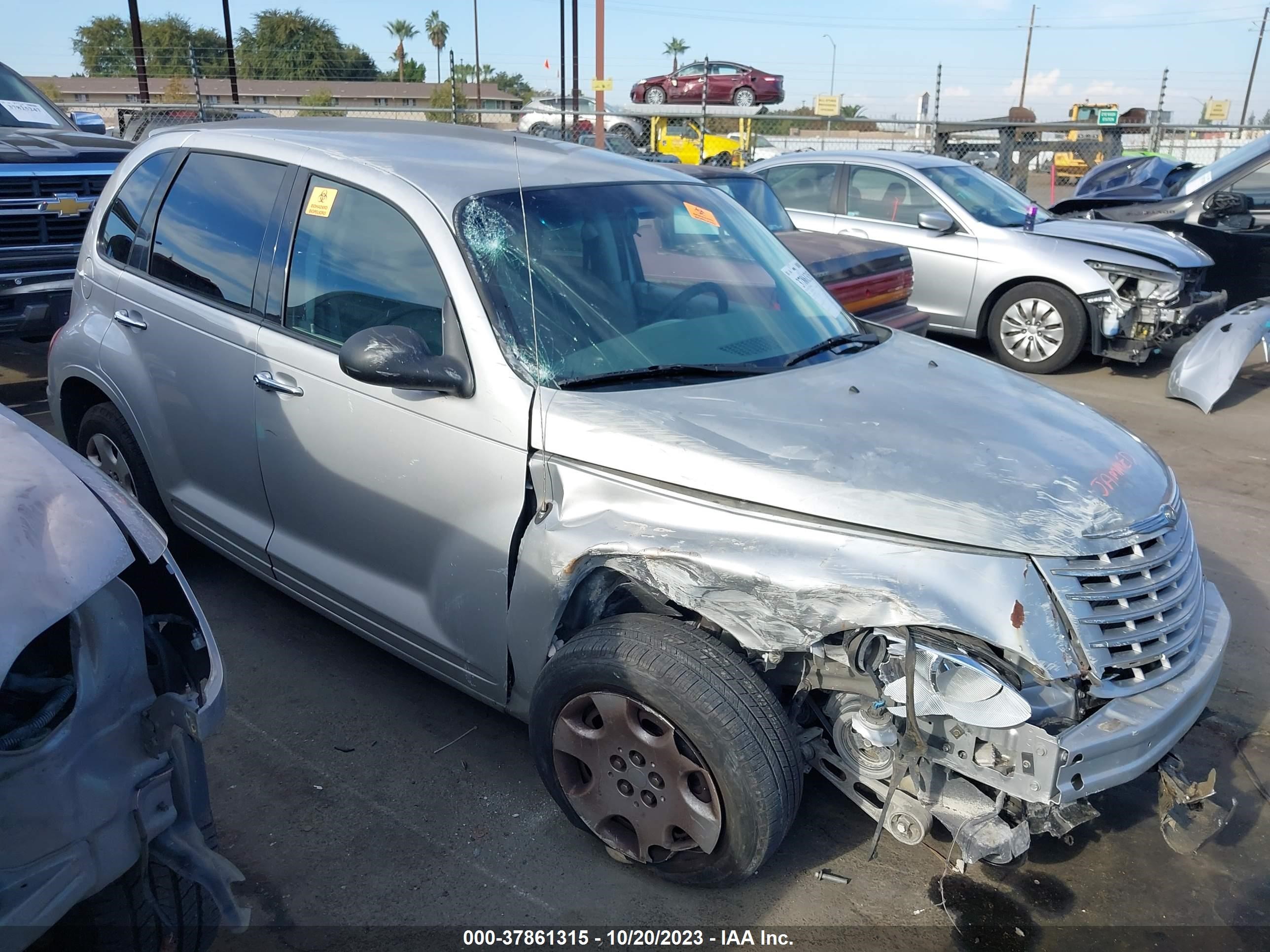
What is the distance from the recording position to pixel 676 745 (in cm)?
249

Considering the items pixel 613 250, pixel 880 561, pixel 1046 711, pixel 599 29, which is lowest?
pixel 1046 711

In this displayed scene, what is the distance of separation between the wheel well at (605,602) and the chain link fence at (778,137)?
7.72 meters

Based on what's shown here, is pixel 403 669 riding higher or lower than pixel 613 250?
lower

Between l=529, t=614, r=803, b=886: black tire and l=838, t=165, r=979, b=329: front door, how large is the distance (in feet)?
22.2

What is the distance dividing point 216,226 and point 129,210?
74cm

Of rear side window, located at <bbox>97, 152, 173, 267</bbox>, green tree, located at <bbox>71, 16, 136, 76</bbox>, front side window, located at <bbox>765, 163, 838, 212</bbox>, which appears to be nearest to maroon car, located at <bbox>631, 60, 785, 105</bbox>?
front side window, located at <bbox>765, 163, 838, 212</bbox>

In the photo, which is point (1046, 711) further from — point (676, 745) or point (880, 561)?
point (676, 745)

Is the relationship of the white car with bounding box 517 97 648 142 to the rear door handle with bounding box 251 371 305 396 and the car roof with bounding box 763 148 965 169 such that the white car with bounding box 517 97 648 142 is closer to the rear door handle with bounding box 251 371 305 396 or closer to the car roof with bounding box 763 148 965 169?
the car roof with bounding box 763 148 965 169

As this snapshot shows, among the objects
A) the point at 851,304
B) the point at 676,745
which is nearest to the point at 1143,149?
the point at 851,304

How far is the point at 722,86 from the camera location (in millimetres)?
30672

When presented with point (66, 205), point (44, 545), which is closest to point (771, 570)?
point (44, 545)

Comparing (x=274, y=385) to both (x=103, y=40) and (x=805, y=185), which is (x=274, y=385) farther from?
(x=103, y=40)

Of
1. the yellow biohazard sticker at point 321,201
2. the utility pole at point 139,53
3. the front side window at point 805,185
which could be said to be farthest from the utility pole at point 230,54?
the yellow biohazard sticker at point 321,201

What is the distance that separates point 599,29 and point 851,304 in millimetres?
14887
